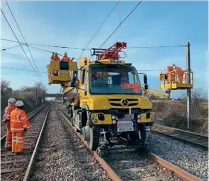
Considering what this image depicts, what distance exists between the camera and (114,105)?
25.9 feet

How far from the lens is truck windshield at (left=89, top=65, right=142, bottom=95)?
8617 mm

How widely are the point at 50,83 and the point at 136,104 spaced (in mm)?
8827

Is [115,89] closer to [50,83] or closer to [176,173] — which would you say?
[176,173]

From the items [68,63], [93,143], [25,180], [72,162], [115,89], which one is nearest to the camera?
[25,180]

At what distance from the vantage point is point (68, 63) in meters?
15.0

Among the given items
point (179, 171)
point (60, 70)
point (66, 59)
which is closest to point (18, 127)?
point (179, 171)

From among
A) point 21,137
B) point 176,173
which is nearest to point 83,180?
point 176,173

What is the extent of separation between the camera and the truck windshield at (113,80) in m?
8.62

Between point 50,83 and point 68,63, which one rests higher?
point 68,63

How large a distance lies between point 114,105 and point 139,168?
2051mm

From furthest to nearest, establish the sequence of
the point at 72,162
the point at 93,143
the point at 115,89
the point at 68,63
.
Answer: the point at 68,63 < the point at 115,89 < the point at 93,143 < the point at 72,162

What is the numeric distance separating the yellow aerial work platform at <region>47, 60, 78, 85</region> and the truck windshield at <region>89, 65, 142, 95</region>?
622 cm

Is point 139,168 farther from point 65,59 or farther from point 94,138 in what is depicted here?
point 65,59

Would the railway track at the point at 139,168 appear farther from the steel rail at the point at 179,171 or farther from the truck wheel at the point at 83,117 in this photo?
the truck wheel at the point at 83,117
